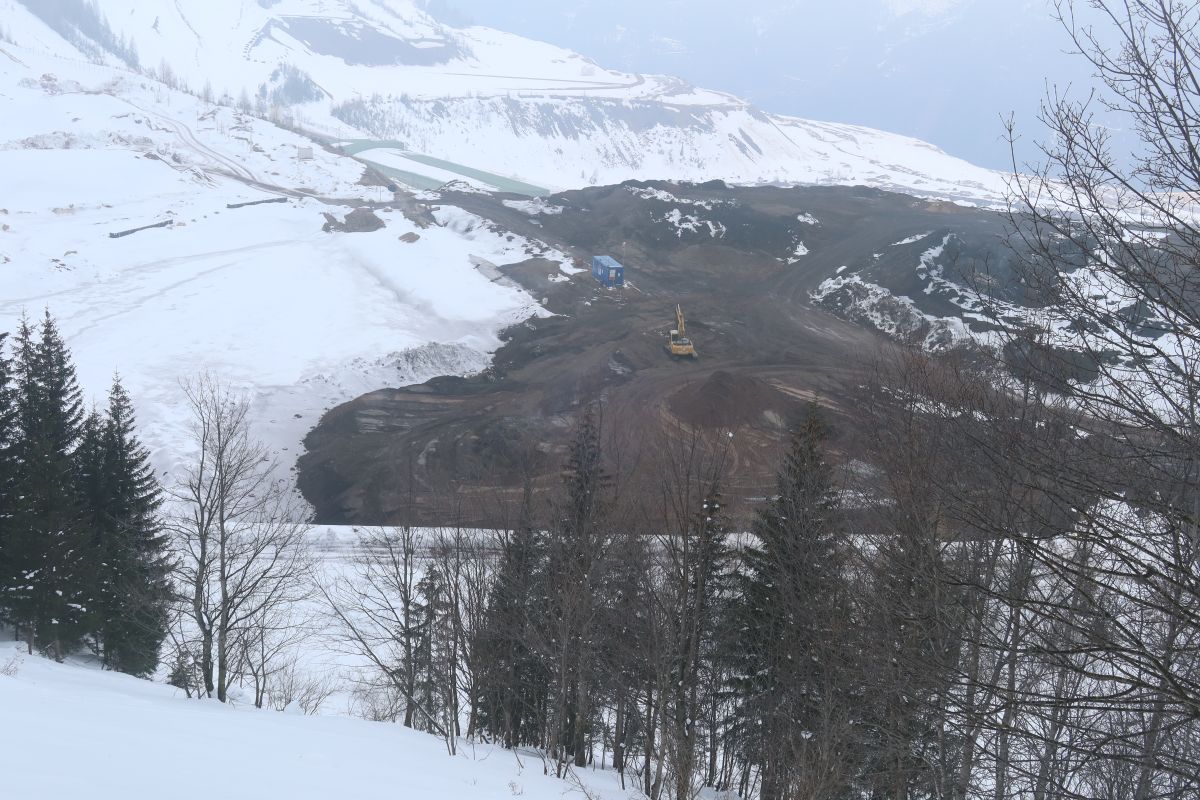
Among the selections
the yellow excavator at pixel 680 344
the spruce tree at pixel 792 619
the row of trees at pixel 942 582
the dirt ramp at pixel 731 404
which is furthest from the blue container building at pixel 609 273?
the spruce tree at pixel 792 619

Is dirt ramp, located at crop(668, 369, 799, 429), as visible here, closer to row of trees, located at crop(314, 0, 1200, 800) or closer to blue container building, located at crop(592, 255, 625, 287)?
row of trees, located at crop(314, 0, 1200, 800)

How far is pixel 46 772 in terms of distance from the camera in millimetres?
5016

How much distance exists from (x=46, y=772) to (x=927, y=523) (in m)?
7.86

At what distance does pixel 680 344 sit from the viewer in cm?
3372

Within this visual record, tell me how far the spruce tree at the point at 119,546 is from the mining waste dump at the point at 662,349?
548cm

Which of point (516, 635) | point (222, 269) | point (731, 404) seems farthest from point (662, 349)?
point (222, 269)

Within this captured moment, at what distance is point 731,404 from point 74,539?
20.3 m

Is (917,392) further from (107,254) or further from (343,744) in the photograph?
(107,254)

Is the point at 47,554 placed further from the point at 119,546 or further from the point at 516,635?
the point at 516,635

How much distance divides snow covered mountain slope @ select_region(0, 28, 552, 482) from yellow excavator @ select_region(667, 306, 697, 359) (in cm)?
872

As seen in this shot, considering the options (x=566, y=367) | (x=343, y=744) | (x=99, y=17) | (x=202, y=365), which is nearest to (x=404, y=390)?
(x=566, y=367)

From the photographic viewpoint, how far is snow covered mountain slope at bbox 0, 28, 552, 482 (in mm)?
32969

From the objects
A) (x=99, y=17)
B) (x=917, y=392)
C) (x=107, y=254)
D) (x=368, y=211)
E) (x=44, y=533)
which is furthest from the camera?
(x=99, y=17)

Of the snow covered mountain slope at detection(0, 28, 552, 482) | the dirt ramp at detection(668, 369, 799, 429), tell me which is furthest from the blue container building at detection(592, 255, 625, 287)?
the dirt ramp at detection(668, 369, 799, 429)
